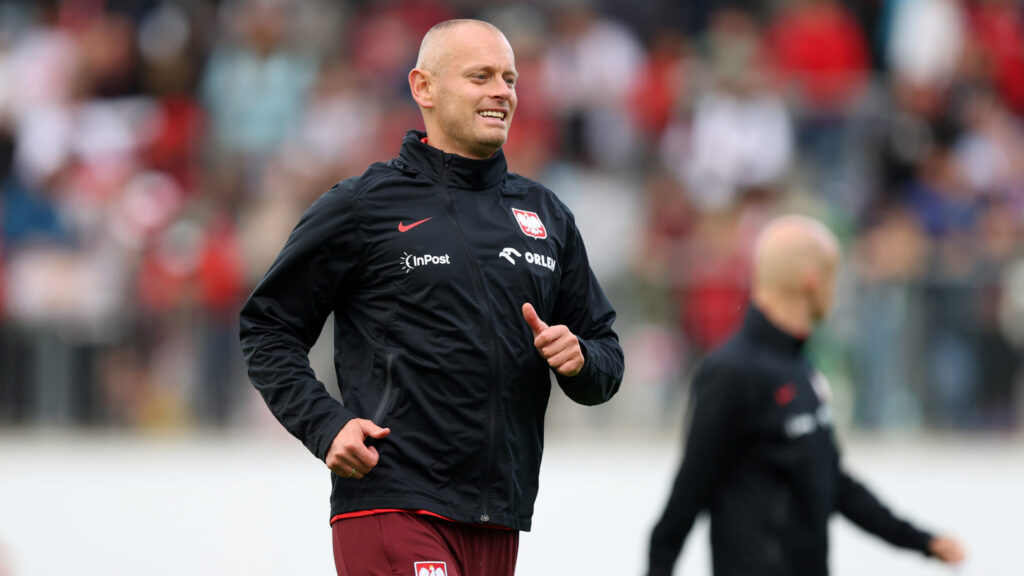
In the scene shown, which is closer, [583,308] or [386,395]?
[386,395]

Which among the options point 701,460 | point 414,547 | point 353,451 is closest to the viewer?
point 353,451

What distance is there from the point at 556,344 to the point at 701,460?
1184 millimetres

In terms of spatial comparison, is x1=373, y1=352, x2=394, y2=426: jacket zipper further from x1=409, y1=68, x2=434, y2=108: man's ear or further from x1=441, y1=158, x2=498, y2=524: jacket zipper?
x1=409, y1=68, x2=434, y2=108: man's ear

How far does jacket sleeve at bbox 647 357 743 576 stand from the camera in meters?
5.43

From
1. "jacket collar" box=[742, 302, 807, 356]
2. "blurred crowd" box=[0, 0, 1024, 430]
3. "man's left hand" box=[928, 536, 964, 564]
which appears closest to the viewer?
"jacket collar" box=[742, 302, 807, 356]

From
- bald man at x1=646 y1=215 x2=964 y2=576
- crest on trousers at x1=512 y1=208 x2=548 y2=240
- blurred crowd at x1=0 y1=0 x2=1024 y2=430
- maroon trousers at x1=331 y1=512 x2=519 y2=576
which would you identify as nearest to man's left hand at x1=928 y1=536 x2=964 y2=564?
bald man at x1=646 y1=215 x2=964 y2=576

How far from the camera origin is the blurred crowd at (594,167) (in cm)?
1106

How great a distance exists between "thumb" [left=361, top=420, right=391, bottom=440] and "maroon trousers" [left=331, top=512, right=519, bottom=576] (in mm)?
243

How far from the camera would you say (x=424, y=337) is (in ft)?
15.1

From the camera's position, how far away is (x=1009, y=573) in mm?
10250

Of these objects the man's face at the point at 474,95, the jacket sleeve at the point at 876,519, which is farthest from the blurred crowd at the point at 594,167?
the man's face at the point at 474,95

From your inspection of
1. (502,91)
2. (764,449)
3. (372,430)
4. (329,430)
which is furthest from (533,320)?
(764,449)

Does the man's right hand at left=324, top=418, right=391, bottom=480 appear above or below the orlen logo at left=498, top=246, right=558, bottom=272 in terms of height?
below

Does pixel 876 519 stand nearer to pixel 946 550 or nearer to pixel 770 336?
pixel 946 550
